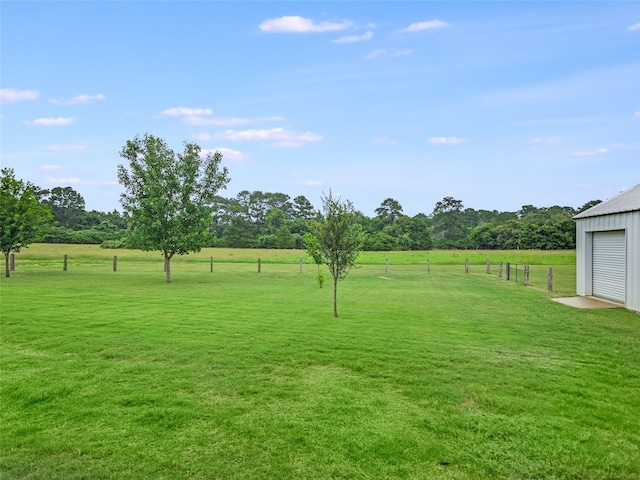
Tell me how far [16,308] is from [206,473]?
37.7ft

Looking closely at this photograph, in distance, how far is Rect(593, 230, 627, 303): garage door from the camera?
44.3 ft

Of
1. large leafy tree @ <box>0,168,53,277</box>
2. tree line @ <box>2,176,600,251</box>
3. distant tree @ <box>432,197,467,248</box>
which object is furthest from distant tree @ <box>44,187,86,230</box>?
distant tree @ <box>432,197,467,248</box>

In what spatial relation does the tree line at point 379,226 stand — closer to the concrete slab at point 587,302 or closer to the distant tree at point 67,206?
the distant tree at point 67,206

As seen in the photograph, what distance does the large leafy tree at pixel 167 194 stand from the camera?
22438mm

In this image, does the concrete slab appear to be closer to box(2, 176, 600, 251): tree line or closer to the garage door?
the garage door

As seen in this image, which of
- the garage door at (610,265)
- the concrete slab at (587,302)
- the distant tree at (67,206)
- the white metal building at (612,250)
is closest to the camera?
the white metal building at (612,250)

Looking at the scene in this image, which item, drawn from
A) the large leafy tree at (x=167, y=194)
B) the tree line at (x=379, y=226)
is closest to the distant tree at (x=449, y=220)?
the tree line at (x=379, y=226)

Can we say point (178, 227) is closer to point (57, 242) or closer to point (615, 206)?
point (615, 206)

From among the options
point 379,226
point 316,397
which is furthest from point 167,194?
point 379,226

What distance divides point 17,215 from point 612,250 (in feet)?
96.6

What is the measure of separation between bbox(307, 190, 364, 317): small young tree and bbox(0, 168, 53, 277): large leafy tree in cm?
2118

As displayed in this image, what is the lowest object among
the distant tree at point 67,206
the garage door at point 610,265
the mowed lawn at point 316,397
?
the mowed lawn at point 316,397

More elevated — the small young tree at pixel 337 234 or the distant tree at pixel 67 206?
the distant tree at pixel 67 206

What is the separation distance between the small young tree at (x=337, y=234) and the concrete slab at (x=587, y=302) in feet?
26.0
